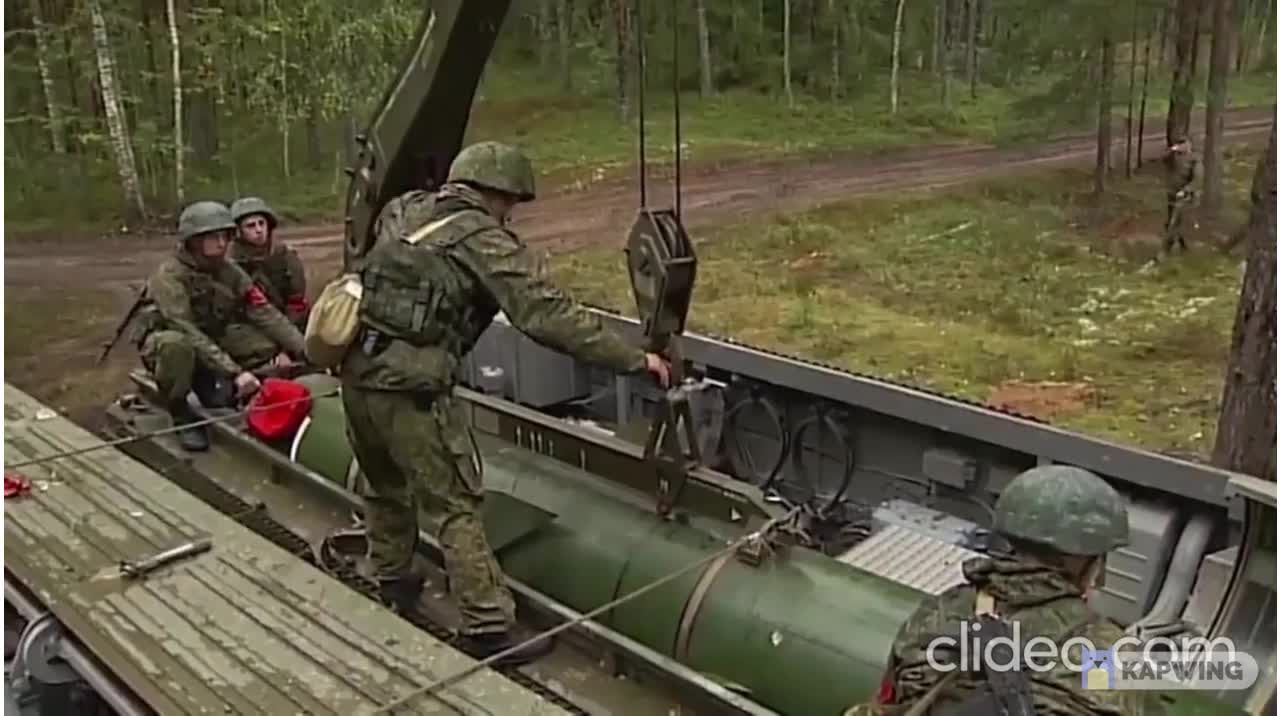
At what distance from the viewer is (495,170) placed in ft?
13.8

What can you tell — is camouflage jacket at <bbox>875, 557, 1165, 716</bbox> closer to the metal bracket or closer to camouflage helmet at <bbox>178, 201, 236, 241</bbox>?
the metal bracket

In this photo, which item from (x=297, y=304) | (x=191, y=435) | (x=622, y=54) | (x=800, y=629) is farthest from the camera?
(x=622, y=54)

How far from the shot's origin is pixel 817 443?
5734mm

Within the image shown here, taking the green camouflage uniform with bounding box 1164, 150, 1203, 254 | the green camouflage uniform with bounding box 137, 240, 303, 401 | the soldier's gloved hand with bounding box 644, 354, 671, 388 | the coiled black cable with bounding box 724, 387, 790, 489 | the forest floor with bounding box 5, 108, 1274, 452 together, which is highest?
the soldier's gloved hand with bounding box 644, 354, 671, 388

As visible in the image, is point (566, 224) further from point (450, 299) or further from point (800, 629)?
point (800, 629)

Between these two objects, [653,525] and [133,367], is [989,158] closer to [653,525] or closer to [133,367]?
[133,367]

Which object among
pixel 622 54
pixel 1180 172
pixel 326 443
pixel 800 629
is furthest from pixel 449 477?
pixel 622 54

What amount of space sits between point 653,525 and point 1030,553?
5.99 feet

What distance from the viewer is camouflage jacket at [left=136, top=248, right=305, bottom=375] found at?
20.4 ft

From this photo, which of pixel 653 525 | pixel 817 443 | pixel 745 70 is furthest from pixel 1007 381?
pixel 745 70

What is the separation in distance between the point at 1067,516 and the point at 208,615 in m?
2.59

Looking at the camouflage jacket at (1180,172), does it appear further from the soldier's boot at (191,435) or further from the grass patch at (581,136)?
the soldier's boot at (191,435)

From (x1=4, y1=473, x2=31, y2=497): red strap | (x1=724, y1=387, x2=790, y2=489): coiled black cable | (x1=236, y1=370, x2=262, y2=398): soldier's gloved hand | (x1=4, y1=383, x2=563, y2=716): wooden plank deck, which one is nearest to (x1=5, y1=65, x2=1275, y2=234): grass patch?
(x1=236, y1=370, x2=262, y2=398): soldier's gloved hand

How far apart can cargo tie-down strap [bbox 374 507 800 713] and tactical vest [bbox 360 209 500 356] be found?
3.19 ft
